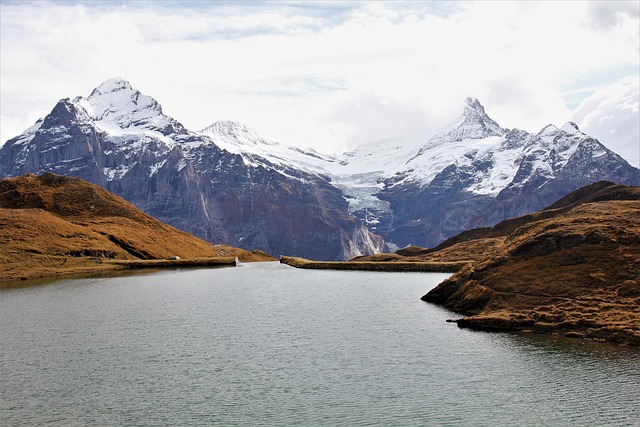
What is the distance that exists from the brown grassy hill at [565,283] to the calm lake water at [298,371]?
14.4ft

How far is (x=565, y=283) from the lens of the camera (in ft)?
293

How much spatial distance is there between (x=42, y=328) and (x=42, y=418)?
4146cm

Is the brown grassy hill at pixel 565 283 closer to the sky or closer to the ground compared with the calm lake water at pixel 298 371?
closer to the sky

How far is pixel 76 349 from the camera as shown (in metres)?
77.3

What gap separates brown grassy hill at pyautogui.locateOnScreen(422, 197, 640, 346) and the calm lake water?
4401mm

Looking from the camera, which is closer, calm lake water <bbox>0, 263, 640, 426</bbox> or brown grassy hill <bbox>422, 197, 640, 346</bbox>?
calm lake water <bbox>0, 263, 640, 426</bbox>

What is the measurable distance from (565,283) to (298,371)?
42.9 meters

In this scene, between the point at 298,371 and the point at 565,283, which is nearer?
the point at 298,371

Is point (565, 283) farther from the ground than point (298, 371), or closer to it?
farther from the ground

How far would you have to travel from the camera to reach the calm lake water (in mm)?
53531

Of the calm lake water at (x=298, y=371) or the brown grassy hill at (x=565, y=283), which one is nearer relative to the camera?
the calm lake water at (x=298, y=371)

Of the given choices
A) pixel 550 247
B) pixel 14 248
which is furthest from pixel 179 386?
pixel 14 248

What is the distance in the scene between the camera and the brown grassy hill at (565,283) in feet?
263

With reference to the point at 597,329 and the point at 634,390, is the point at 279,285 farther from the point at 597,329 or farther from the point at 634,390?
the point at 634,390
